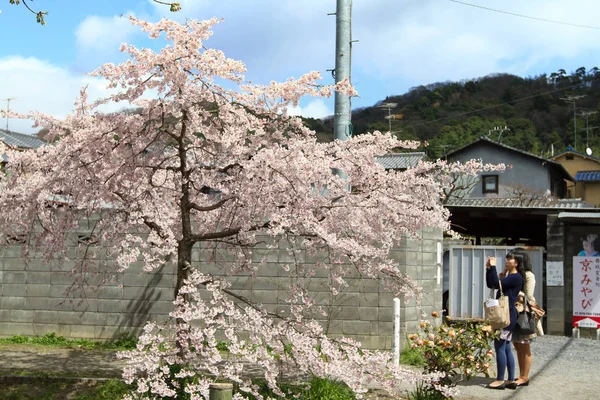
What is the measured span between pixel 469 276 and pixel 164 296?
736cm

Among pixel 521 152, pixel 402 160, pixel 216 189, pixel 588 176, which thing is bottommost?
pixel 216 189

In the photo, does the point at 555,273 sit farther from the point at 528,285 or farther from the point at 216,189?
the point at 216,189

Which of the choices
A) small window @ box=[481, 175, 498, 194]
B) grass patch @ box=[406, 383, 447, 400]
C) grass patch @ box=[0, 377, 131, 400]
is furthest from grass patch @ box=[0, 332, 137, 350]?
small window @ box=[481, 175, 498, 194]

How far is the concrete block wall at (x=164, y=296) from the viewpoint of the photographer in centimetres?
1064

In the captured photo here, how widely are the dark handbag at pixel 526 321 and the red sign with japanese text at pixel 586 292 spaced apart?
5888 millimetres

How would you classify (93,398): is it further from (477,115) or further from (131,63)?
(477,115)

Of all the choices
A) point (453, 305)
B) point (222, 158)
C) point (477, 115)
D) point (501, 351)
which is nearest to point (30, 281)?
point (222, 158)

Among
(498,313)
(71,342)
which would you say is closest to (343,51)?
(498,313)

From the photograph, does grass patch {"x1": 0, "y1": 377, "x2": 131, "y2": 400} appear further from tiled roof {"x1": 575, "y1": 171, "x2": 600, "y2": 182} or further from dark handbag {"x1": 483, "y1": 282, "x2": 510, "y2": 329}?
tiled roof {"x1": 575, "y1": 171, "x2": 600, "y2": 182}

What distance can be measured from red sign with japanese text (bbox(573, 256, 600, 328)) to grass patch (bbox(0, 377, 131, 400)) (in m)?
9.84

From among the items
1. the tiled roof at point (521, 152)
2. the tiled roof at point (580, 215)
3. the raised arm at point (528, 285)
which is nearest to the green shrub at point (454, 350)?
the raised arm at point (528, 285)

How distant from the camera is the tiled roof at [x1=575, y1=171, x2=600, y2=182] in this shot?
46.6m

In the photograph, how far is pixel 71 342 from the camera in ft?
37.1

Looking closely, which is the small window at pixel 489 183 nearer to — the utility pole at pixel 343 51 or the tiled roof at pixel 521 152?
the tiled roof at pixel 521 152
